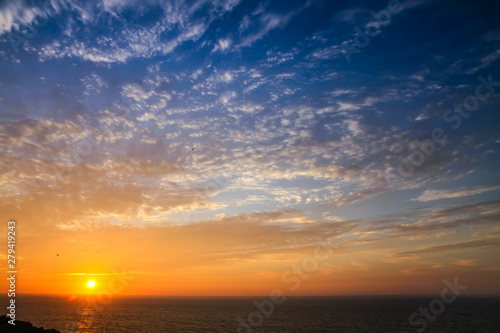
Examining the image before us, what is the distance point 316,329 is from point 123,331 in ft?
156

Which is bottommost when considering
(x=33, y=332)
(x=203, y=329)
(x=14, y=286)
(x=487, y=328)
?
(x=487, y=328)

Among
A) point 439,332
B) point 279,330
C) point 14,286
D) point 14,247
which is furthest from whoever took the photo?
point 279,330

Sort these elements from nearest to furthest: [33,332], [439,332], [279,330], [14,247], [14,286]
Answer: [14,247], [14,286], [33,332], [439,332], [279,330]

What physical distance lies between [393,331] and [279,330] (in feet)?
87.8

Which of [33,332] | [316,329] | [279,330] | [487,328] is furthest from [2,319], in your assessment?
[487,328]

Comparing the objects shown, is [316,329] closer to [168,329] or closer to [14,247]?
[168,329]

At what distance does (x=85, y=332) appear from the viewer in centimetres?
6612

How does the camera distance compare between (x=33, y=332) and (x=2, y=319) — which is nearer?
(x=33, y=332)

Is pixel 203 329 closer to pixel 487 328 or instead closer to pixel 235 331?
pixel 235 331

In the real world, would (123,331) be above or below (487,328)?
above

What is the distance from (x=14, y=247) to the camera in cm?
2619

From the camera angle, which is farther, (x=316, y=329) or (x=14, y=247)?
(x=316, y=329)

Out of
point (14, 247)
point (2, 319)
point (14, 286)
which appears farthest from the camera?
point (2, 319)

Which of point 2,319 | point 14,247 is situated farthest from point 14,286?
point 2,319
